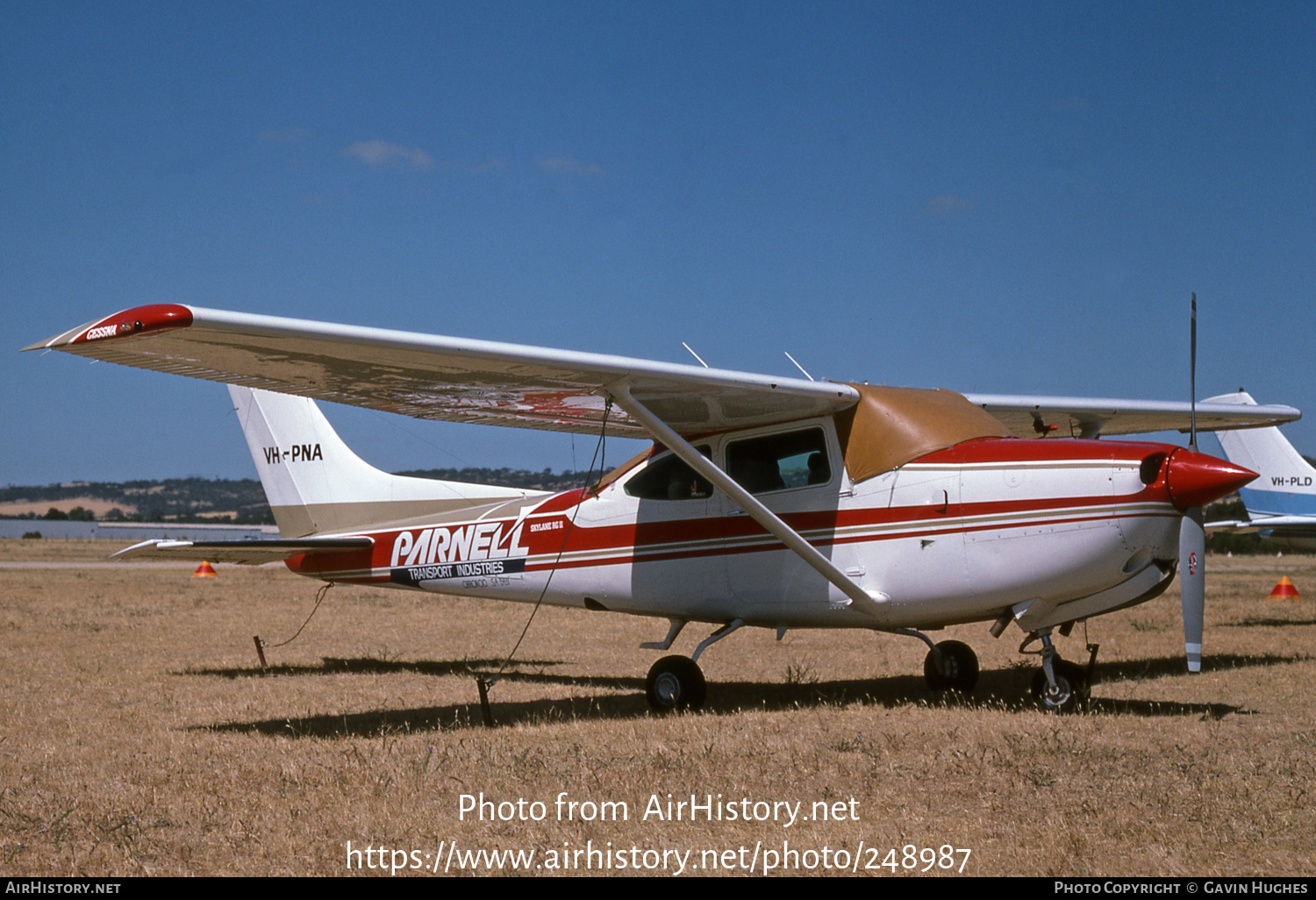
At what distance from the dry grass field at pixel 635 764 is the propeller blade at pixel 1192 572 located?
1.85ft

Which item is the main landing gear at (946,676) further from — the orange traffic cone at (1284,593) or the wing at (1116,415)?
the orange traffic cone at (1284,593)

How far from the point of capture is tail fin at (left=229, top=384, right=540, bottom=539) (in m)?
11.5

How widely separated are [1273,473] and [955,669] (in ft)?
45.7

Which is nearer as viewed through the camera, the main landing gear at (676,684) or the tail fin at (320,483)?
the main landing gear at (676,684)

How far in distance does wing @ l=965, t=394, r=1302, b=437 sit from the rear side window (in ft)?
8.54

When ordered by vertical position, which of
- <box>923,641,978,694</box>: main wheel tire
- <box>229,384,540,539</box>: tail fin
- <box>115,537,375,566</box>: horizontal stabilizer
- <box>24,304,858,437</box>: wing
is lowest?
<box>923,641,978,694</box>: main wheel tire

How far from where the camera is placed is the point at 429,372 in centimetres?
737

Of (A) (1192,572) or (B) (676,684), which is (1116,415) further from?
(B) (676,684)

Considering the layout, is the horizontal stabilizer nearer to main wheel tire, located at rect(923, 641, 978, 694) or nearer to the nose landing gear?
main wheel tire, located at rect(923, 641, 978, 694)

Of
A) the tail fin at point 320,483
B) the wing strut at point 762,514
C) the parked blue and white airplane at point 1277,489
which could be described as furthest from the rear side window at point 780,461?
the parked blue and white airplane at point 1277,489

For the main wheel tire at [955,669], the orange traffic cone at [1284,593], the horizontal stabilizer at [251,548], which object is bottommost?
the orange traffic cone at [1284,593]

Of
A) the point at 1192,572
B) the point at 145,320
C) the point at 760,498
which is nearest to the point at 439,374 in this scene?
the point at 145,320

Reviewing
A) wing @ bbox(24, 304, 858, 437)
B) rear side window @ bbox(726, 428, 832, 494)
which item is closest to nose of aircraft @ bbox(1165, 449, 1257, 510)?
wing @ bbox(24, 304, 858, 437)

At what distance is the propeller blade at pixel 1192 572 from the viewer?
6918mm
